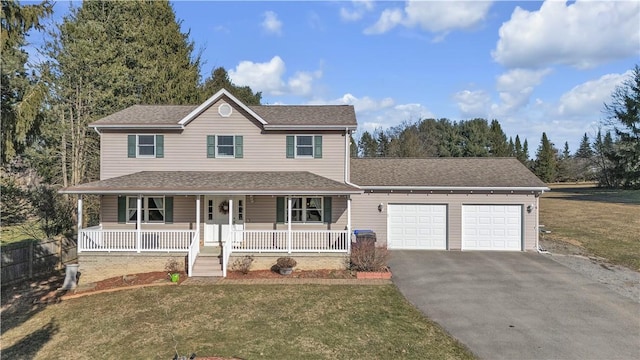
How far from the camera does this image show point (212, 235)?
53.1ft

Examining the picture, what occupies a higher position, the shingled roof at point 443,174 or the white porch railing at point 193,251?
the shingled roof at point 443,174

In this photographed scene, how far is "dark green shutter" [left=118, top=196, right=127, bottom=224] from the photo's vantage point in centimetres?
1628

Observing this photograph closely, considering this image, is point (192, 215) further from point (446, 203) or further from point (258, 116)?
point (446, 203)

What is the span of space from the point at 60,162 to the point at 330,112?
17.3m

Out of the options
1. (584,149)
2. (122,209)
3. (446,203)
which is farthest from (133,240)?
(584,149)

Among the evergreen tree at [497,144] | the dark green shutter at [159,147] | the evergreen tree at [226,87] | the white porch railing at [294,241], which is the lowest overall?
the white porch railing at [294,241]

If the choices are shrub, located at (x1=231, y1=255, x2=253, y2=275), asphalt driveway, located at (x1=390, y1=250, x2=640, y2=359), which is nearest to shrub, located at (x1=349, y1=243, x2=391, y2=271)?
asphalt driveway, located at (x1=390, y1=250, x2=640, y2=359)

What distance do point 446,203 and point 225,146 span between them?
35.1 ft

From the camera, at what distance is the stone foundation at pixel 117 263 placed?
46.0ft

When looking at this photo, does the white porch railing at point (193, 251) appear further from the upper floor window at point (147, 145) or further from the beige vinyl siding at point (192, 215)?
the upper floor window at point (147, 145)

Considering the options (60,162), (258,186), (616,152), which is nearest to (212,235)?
(258,186)

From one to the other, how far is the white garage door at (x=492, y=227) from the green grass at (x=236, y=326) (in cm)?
731

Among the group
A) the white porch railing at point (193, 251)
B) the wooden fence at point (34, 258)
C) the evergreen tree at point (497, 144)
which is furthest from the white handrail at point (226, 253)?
the evergreen tree at point (497, 144)

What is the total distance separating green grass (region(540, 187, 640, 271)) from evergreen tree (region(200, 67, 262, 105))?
3237cm
